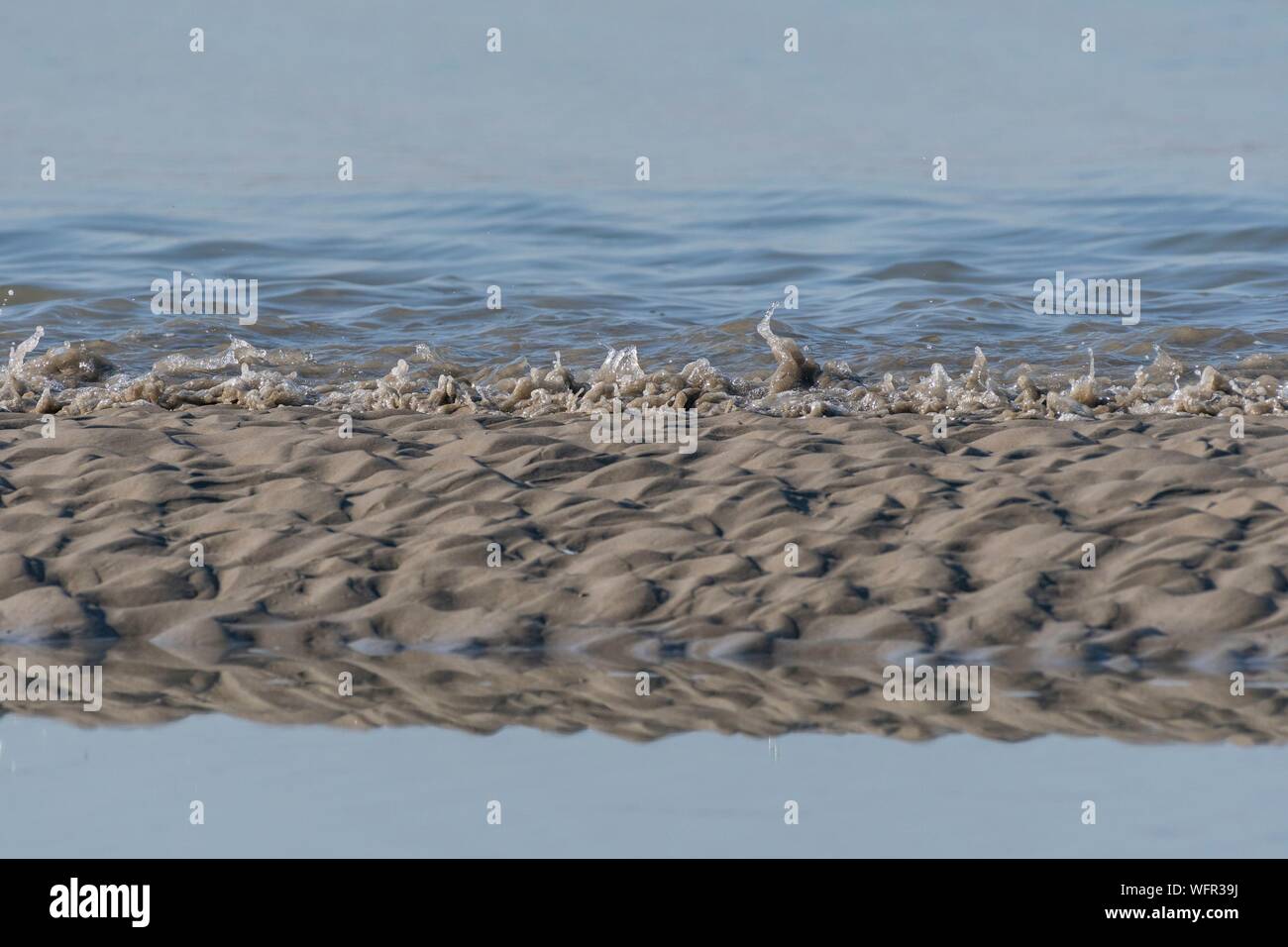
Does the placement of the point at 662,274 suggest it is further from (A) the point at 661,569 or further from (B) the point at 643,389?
(A) the point at 661,569

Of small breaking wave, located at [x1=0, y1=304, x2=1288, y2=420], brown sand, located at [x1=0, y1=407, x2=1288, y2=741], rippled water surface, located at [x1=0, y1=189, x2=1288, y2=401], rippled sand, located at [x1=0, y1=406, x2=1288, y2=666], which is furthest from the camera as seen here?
rippled water surface, located at [x1=0, y1=189, x2=1288, y2=401]

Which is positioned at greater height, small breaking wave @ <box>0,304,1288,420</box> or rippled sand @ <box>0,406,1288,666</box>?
small breaking wave @ <box>0,304,1288,420</box>

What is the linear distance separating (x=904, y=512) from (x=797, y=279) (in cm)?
926

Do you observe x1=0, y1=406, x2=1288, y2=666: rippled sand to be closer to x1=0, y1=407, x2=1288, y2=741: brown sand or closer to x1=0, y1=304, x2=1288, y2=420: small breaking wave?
x1=0, y1=407, x2=1288, y2=741: brown sand

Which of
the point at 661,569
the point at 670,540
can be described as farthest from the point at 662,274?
the point at 661,569

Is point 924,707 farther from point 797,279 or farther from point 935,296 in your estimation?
point 797,279

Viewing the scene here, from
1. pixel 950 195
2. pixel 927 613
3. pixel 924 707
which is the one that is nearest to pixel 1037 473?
pixel 927 613

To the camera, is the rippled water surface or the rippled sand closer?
the rippled sand

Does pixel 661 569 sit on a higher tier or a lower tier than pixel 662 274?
lower

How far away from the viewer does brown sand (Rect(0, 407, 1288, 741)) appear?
6508 millimetres

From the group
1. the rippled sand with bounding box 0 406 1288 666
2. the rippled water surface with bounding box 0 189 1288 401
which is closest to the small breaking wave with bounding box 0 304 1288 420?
the rippled water surface with bounding box 0 189 1288 401

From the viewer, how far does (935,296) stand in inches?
611

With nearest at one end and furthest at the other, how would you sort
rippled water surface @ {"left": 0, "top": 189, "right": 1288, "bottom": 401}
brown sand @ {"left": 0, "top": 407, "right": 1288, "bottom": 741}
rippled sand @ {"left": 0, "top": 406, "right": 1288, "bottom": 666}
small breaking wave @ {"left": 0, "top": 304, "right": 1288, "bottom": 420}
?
brown sand @ {"left": 0, "top": 407, "right": 1288, "bottom": 741} → rippled sand @ {"left": 0, "top": 406, "right": 1288, "bottom": 666} → small breaking wave @ {"left": 0, "top": 304, "right": 1288, "bottom": 420} → rippled water surface @ {"left": 0, "top": 189, "right": 1288, "bottom": 401}

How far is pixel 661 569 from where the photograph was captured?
762 centimetres
